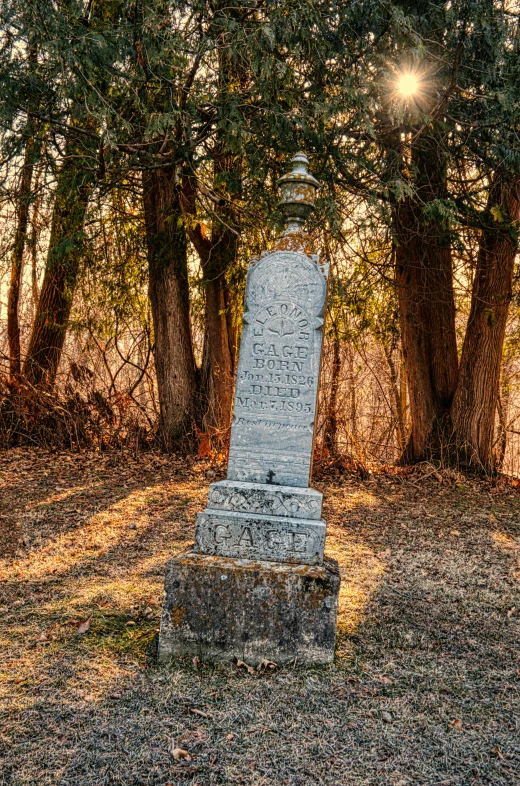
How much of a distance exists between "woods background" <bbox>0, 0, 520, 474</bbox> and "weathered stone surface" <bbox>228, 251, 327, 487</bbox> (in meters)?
3.25

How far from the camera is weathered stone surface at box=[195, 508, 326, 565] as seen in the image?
4.16 m

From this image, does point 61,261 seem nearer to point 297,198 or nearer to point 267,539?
point 297,198

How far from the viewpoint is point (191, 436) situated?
10844mm

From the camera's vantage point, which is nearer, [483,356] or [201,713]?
[201,713]

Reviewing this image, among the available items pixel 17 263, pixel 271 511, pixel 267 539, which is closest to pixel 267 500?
pixel 271 511

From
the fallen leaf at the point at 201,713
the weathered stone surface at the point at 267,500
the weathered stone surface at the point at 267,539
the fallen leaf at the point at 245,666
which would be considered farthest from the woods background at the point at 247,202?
the fallen leaf at the point at 201,713

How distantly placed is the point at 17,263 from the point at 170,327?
3071 millimetres

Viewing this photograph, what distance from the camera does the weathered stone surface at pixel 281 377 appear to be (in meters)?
4.41

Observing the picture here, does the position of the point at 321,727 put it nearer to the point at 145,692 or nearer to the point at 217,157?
the point at 145,692

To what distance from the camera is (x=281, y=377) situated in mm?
4441

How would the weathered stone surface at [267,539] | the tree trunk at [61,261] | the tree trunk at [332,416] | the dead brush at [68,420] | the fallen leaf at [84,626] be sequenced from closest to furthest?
the weathered stone surface at [267,539], the fallen leaf at [84,626], the tree trunk at [61,261], the dead brush at [68,420], the tree trunk at [332,416]

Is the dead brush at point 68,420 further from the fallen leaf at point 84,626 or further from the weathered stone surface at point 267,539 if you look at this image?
the weathered stone surface at point 267,539

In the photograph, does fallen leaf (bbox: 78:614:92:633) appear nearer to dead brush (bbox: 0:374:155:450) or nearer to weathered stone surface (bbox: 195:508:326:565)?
weathered stone surface (bbox: 195:508:326:565)

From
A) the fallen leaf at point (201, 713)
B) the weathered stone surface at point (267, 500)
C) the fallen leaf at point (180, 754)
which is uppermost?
the weathered stone surface at point (267, 500)
